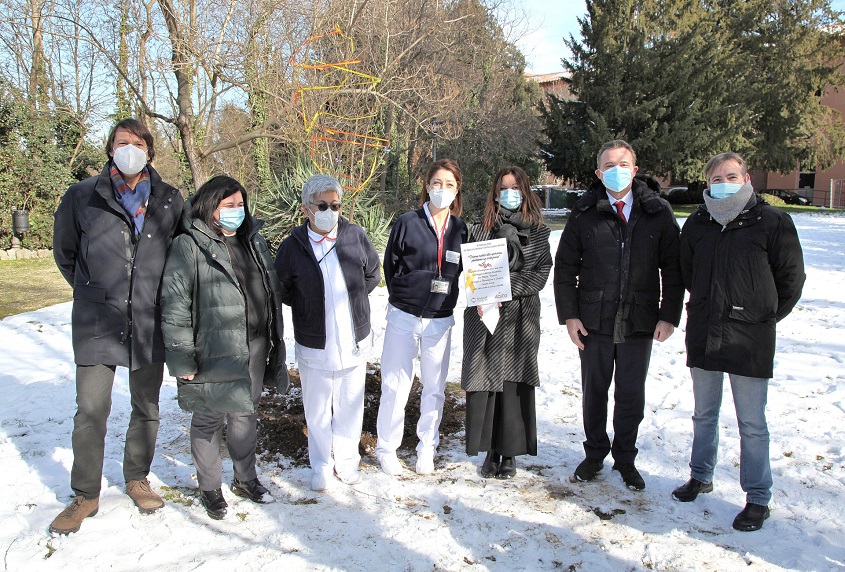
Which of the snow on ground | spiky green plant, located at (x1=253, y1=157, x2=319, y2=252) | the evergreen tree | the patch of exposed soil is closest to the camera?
the snow on ground

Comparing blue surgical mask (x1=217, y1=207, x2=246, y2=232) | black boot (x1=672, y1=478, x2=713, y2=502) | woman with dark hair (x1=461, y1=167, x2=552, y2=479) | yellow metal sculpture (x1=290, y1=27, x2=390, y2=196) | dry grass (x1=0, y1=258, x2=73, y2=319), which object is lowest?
black boot (x1=672, y1=478, x2=713, y2=502)

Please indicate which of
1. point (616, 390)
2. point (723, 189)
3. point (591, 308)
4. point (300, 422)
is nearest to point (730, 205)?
point (723, 189)

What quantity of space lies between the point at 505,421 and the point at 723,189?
1.83 metres

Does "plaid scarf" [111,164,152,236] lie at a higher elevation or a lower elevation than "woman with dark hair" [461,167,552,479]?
higher

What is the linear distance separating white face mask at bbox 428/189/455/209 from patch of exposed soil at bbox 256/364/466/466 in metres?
1.71

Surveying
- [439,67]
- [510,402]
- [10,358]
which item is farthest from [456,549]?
[439,67]

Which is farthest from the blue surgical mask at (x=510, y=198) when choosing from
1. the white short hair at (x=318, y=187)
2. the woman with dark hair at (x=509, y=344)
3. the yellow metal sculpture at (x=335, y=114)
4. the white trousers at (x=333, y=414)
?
the yellow metal sculpture at (x=335, y=114)

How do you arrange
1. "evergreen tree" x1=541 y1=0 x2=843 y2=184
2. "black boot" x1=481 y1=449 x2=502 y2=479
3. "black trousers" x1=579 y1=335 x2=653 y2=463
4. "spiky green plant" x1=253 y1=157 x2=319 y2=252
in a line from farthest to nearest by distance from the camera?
"evergreen tree" x1=541 y1=0 x2=843 y2=184, "spiky green plant" x1=253 y1=157 x2=319 y2=252, "black boot" x1=481 y1=449 x2=502 y2=479, "black trousers" x1=579 y1=335 x2=653 y2=463

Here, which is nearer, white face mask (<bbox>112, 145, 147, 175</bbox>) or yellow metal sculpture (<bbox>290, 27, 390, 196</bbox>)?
white face mask (<bbox>112, 145, 147, 175</bbox>)

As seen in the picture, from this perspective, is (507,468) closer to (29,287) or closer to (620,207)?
(620,207)

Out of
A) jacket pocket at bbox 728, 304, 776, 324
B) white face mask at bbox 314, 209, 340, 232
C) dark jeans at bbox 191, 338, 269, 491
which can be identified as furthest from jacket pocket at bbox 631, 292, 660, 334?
dark jeans at bbox 191, 338, 269, 491

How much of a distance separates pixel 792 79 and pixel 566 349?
32.4m

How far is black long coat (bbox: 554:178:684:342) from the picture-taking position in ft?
11.7

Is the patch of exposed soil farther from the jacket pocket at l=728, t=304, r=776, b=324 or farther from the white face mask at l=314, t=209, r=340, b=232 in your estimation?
the jacket pocket at l=728, t=304, r=776, b=324
